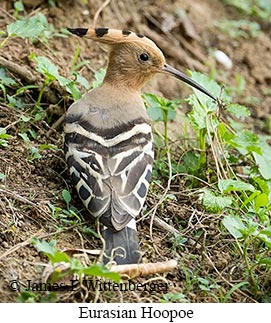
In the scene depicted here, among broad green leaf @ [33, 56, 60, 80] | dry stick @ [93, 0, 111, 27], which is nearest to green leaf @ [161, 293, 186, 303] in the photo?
broad green leaf @ [33, 56, 60, 80]

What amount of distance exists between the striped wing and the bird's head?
1.13ft

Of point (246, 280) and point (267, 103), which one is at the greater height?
point (246, 280)

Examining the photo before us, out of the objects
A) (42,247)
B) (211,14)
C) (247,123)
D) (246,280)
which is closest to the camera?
(42,247)

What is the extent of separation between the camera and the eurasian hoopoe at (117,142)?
376cm

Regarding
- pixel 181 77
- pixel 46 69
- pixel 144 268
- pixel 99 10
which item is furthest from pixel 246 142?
pixel 99 10

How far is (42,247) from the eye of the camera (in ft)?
10.6

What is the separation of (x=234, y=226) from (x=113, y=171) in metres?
0.65

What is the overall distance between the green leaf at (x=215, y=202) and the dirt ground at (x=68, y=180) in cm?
13

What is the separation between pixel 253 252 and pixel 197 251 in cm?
27

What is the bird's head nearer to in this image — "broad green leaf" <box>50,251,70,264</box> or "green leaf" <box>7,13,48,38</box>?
"green leaf" <box>7,13,48,38</box>

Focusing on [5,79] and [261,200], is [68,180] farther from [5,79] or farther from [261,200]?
[261,200]

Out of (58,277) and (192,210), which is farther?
(192,210)

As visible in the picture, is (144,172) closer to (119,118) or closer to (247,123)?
(119,118)
